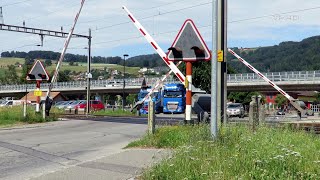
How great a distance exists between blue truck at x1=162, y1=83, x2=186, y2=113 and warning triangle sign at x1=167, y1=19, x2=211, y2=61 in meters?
32.0

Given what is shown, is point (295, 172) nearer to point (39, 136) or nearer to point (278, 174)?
point (278, 174)

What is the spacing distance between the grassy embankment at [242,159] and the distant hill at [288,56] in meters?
90.9

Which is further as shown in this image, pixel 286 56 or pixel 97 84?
pixel 97 84

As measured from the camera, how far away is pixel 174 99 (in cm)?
4375

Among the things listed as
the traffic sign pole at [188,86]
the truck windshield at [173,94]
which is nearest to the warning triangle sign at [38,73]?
the traffic sign pole at [188,86]

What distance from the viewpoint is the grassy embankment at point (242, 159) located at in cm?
519

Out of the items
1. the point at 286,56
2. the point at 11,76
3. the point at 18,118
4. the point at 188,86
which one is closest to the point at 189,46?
the point at 188,86

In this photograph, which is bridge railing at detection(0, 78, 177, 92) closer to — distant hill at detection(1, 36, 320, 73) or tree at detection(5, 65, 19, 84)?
distant hill at detection(1, 36, 320, 73)

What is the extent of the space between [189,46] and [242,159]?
4724 mm

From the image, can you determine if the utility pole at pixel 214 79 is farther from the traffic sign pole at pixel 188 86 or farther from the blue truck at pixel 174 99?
the blue truck at pixel 174 99

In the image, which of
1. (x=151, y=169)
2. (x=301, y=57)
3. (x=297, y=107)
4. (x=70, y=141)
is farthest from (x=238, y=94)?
(x=151, y=169)

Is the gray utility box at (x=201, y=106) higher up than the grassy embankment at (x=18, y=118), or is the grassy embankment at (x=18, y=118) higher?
the gray utility box at (x=201, y=106)

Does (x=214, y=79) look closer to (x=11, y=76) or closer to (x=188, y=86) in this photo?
(x=188, y=86)

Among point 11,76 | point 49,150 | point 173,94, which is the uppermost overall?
point 11,76
